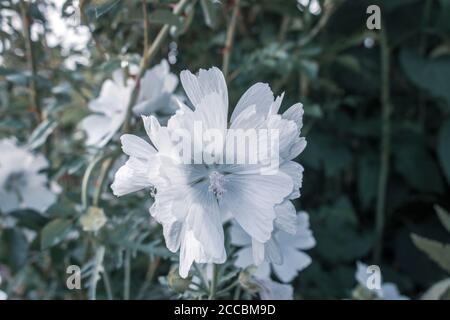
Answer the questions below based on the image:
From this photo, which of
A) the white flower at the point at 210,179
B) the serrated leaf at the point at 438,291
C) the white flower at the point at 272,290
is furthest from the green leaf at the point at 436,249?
the white flower at the point at 210,179

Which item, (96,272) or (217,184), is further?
(96,272)

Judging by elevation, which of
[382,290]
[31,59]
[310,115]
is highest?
[31,59]

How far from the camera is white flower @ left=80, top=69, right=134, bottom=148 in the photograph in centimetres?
72

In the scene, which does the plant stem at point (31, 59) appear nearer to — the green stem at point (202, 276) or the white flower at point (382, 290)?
the green stem at point (202, 276)

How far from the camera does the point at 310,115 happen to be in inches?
42.9

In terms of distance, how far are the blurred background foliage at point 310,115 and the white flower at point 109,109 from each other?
0.03m

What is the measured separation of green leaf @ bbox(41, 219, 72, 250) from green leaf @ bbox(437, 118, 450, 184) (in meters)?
0.68

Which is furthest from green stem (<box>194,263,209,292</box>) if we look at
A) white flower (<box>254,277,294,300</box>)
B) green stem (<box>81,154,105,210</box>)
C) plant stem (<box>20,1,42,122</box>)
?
plant stem (<box>20,1,42,122</box>)

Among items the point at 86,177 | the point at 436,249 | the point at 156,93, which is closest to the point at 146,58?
the point at 156,93

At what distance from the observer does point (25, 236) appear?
2.86 feet

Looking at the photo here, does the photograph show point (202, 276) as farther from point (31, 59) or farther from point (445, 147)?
point (445, 147)

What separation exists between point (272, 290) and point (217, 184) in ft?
0.61

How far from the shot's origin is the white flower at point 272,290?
62 centimetres

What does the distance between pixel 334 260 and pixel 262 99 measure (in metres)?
0.67
